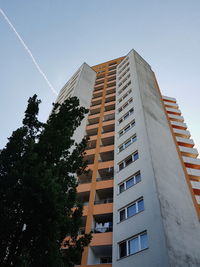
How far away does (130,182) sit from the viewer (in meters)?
17.8

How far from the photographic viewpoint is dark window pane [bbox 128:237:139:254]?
12909 mm

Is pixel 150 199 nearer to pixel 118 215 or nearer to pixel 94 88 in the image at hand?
pixel 118 215

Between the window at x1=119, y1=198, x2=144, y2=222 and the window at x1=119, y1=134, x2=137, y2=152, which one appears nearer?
the window at x1=119, y1=198, x2=144, y2=222

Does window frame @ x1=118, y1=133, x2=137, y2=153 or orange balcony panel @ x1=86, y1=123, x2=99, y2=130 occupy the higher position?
orange balcony panel @ x1=86, y1=123, x2=99, y2=130

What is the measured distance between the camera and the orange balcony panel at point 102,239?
15111mm

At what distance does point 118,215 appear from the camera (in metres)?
16.0

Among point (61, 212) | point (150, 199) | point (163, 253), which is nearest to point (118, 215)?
point (150, 199)

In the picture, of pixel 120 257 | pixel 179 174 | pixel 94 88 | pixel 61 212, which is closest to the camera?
pixel 61 212

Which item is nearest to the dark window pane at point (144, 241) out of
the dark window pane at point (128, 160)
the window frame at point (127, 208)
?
the window frame at point (127, 208)

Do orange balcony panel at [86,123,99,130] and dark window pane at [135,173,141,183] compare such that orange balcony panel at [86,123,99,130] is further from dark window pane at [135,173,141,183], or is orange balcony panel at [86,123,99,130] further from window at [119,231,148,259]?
window at [119,231,148,259]

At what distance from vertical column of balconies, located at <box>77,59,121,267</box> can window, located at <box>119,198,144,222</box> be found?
1389 millimetres

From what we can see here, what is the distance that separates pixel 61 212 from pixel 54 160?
100 inches

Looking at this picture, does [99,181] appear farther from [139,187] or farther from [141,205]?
[141,205]

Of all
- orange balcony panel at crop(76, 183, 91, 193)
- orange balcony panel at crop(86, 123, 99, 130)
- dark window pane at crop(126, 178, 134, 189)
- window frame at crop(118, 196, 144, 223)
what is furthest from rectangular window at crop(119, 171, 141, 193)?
orange balcony panel at crop(86, 123, 99, 130)
